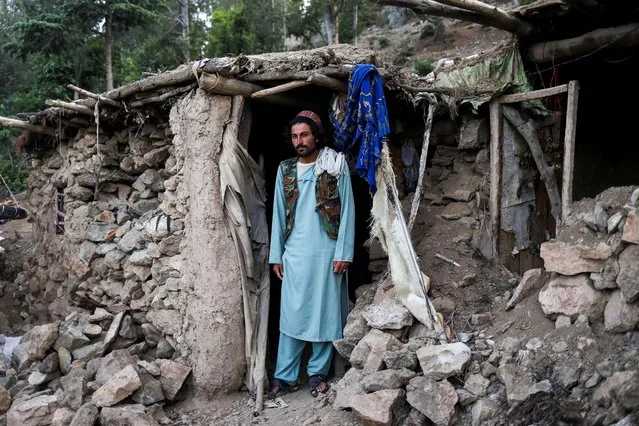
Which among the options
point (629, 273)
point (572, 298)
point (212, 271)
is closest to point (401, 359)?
point (572, 298)

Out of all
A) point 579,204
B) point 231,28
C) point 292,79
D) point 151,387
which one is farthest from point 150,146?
point 231,28

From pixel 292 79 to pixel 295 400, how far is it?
2223mm

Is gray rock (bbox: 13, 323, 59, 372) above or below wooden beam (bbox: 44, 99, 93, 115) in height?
below

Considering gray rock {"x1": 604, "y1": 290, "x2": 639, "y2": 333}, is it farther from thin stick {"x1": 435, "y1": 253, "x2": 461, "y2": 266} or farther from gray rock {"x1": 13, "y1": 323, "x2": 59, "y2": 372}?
gray rock {"x1": 13, "y1": 323, "x2": 59, "y2": 372}

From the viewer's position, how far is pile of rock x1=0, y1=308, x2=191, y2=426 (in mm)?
3457

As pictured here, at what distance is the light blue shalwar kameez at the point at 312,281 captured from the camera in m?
3.64

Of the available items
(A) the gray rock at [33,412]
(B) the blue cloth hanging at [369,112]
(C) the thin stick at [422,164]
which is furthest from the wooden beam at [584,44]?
(A) the gray rock at [33,412]

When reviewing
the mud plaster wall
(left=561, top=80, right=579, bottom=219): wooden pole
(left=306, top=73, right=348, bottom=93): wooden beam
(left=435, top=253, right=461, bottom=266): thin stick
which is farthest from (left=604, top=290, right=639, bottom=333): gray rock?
the mud plaster wall

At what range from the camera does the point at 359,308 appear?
3641 millimetres

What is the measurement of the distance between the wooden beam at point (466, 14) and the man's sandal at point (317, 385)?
96.0 inches

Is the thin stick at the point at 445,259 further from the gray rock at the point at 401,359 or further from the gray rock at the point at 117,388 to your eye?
the gray rock at the point at 117,388

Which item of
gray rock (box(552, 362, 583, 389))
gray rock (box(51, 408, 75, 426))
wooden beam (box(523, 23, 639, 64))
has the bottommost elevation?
gray rock (box(51, 408, 75, 426))

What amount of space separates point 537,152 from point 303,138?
176cm

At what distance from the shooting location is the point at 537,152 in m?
3.96
